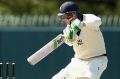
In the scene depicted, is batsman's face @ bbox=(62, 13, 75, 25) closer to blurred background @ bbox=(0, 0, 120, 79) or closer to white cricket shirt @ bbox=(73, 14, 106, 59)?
white cricket shirt @ bbox=(73, 14, 106, 59)

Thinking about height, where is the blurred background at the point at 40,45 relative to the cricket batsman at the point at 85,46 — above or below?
below

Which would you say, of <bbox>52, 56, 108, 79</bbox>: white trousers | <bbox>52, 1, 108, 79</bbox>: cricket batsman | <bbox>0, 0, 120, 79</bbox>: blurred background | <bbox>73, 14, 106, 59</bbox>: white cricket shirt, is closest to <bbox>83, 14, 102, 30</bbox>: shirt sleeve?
<bbox>52, 1, 108, 79</bbox>: cricket batsman

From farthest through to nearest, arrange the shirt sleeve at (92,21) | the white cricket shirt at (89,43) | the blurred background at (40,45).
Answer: the blurred background at (40,45)
the white cricket shirt at (89,43)
the shirt sleeve at (92,21)

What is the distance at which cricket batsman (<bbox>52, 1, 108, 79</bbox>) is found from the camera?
1069 cm

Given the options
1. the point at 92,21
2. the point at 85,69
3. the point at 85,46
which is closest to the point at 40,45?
the point at 85,46

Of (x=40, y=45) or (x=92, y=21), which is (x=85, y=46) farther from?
(x=40, y=45)

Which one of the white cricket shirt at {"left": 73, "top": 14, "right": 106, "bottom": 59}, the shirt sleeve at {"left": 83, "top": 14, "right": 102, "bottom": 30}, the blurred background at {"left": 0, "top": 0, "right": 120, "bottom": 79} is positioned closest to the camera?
the shirt sleeve at {"left": 83, "top": 14, "right": 102, "bottom": 30}

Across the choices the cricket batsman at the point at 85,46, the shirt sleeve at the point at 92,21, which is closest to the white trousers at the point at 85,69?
the cricket batsman at the point at 85,46

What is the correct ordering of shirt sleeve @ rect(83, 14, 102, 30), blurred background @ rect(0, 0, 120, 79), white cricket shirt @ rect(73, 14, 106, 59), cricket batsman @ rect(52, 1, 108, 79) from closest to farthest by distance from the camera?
shirt sleeve @ rect(83, 14, 102, 30) < cricket batsman @ rect(52, 1, 108, 79) < white cricket shirt @ rect(73, 14, 106, 59) < blurred background @ rect(0, 0, 120, 79)

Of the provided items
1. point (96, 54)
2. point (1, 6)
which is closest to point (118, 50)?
point (96, 54)

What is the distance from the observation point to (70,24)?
10.6m

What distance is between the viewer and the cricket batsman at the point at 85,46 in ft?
35.1

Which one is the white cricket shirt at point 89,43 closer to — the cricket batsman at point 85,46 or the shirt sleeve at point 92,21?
the cricket batsman at point 85,46

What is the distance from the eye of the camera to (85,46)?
1092 cm
